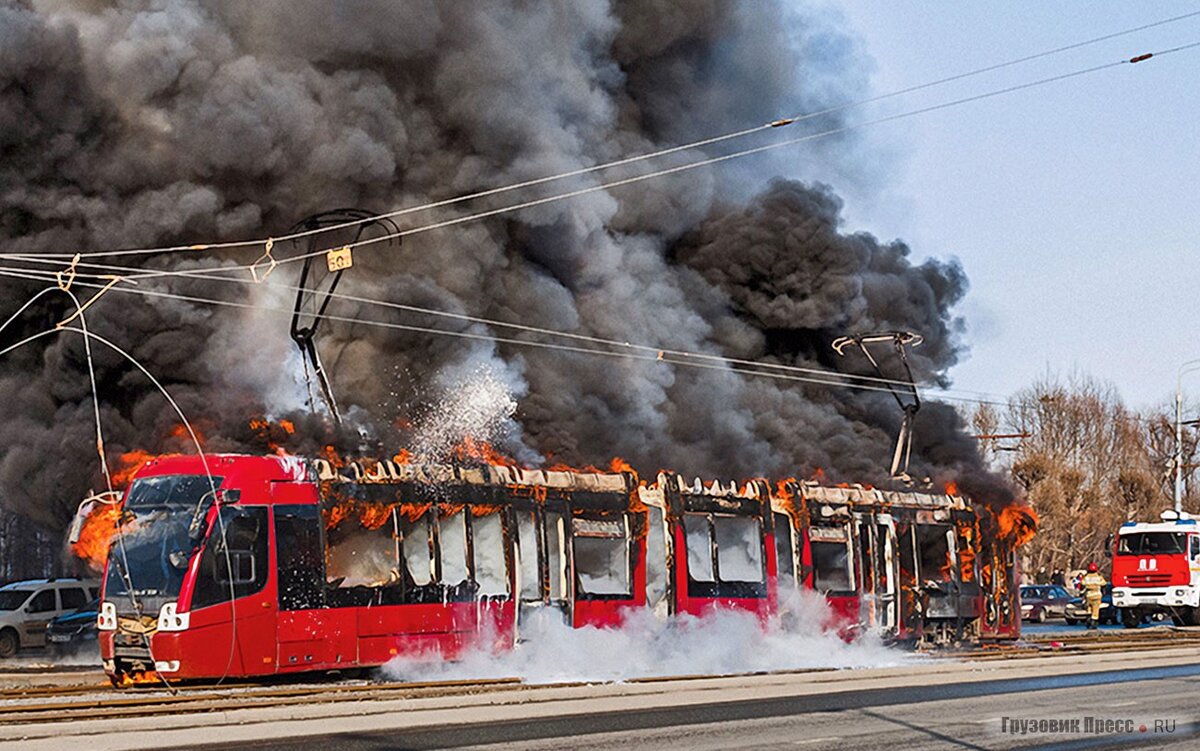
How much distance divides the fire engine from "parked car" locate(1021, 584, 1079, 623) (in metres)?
8.36

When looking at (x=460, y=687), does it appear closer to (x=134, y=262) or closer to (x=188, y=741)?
(x=188, y=741)

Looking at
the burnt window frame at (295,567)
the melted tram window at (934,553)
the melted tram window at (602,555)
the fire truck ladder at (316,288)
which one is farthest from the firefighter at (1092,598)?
the burnt window frame at (295,567)

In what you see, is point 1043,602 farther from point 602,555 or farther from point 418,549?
point 418,549

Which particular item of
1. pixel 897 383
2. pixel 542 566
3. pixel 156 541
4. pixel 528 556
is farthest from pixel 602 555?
pixel 897 383

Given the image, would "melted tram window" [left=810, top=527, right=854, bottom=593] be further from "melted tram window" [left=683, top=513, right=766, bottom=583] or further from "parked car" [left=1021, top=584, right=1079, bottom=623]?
"parked car" [left=1021, top=584, right=1079, bottom=623]

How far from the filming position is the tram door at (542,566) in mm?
20688

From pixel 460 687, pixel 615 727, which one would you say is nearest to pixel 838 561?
pixel 460 687

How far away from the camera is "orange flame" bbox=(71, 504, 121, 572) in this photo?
18172 millimetres

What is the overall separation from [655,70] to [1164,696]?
99.1ft

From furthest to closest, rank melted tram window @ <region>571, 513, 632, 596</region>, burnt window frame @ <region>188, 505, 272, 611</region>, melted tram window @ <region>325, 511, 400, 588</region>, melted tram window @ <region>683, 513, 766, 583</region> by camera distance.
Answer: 1. melted tram window @ <region>683, 513, 766, 583</region>
2. melted tram window @ <region>571, 513, 632, 596</region>
3. melted tram window @ <region>325, 511, 400, 588</region>
4. burnt window frame @ <region>188, 505, 272, 611</region>

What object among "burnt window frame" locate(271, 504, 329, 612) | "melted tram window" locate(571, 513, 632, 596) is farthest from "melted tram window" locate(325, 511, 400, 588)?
"melted tram window" locate(571, 513, 632, 596)

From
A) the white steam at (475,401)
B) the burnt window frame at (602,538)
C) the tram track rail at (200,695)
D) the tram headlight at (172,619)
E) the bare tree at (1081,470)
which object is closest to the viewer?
the tram track rail at (200,695)

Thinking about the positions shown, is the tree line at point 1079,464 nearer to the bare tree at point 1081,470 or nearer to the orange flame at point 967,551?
the bare tree at point 1081,470

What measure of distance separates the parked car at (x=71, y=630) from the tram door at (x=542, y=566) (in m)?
11.7
